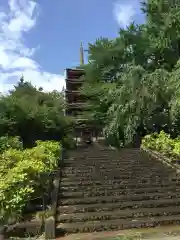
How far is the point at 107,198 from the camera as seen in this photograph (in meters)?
10.6

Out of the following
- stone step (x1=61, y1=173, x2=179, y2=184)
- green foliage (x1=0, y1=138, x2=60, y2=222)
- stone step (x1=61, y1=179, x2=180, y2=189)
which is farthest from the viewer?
stone step (x1=61, y1=173, x2=179, y2=184)

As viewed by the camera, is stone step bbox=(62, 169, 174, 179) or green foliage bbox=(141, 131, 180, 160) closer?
stone step bbox=(62, 169, 174, 179)

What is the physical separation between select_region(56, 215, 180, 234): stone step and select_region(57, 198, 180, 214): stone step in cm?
77

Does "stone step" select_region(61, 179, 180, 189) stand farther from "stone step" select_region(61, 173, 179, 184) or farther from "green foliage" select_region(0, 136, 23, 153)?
"green foliage" select_region(0, 136, 23, 153)

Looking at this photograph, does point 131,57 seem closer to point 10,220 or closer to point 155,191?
point 155,191

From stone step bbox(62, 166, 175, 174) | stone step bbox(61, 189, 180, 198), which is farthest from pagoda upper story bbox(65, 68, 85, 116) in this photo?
stone step bbox(61, 189, 180, 198)

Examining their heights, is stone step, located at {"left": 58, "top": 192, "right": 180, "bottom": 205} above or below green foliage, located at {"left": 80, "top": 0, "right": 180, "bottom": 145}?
below

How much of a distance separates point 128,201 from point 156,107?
1245 centimetres

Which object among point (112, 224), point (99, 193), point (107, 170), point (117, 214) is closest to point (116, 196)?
point (99, 193)

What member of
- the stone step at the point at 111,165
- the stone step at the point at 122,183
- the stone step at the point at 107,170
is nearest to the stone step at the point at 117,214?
the stone step at the point at 122,183

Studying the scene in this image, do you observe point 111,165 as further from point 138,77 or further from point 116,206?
point 138,77

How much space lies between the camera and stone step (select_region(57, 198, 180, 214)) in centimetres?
979

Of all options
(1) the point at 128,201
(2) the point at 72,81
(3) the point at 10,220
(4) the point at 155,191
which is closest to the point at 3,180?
(3) the point at 10,220

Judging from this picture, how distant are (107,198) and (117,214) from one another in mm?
1138
